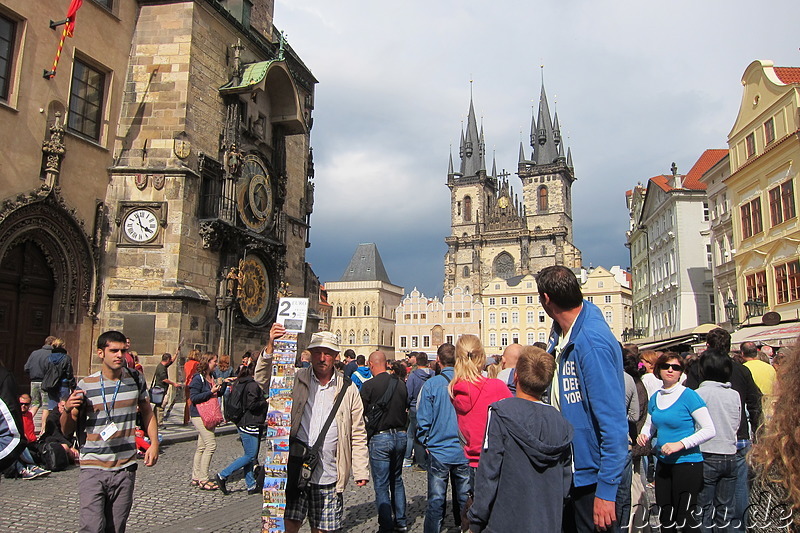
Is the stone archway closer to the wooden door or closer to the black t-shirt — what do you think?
the wooden door

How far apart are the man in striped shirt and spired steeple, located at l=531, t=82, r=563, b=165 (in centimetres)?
10353

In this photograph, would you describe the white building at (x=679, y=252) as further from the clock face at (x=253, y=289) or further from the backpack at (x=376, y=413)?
the backpack at (x=376, y=413)

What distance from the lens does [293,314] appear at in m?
4.64

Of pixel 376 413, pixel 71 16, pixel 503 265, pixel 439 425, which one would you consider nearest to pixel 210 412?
pixel 376 413

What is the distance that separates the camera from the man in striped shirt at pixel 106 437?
162 inches

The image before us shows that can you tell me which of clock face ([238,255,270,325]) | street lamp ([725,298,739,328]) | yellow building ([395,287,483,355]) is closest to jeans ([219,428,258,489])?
clock face ([238,255,270,325])

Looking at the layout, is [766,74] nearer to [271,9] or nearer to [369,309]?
[271,9]

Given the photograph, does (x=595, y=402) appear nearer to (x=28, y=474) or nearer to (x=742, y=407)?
(x=742, y=407)

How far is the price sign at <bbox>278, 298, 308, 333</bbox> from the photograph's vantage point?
458 cm

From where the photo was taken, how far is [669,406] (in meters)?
4.97

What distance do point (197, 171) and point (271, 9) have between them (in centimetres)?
762

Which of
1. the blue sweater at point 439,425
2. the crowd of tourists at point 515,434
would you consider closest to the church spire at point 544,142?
the crowd of tourists at point 515,434

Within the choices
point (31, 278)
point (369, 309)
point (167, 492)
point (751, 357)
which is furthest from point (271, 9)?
point (369, 309)

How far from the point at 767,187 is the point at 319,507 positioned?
2427cm
